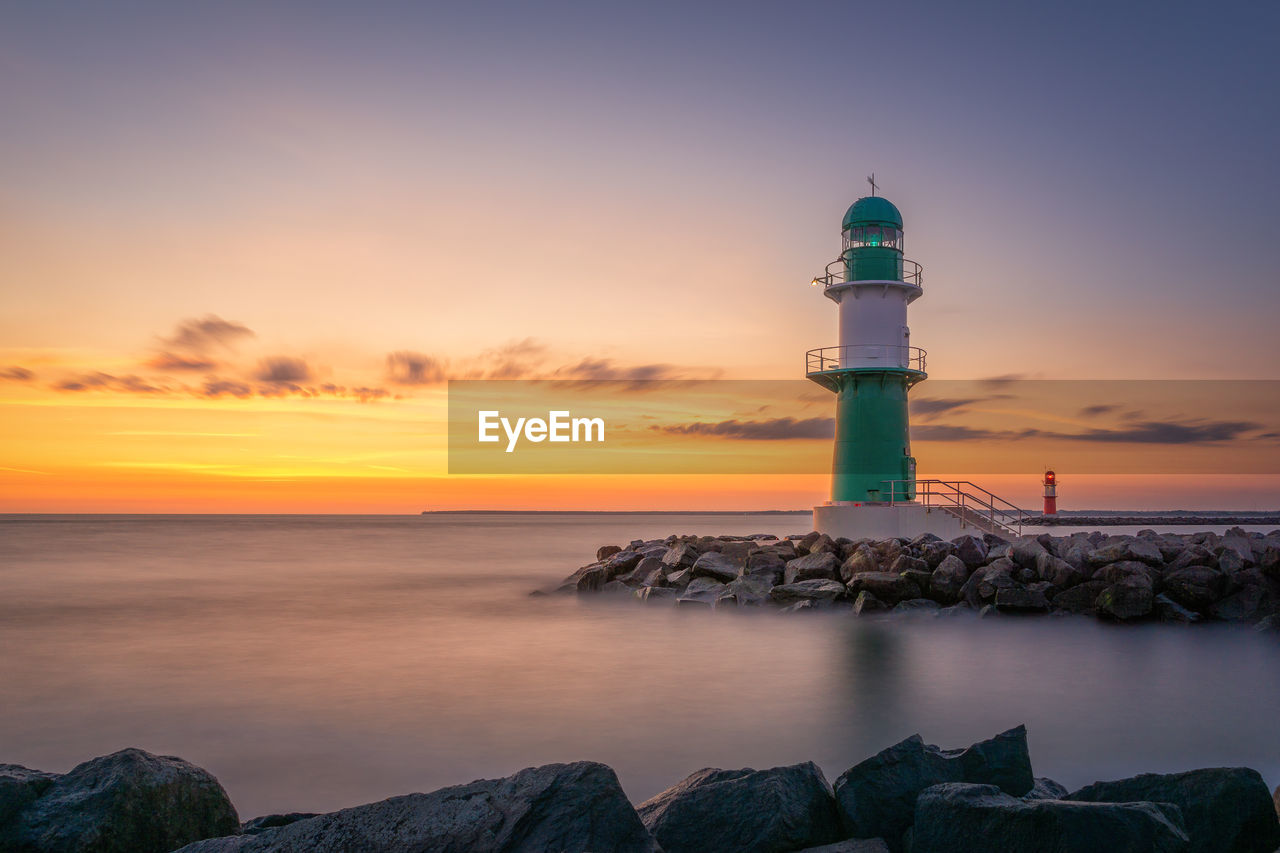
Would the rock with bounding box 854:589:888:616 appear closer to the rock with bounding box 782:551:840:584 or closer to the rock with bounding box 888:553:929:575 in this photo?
the rock with bounding box 888:553:929:575

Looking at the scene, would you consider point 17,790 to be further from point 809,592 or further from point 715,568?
point 715,568

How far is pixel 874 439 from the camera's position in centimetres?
1566

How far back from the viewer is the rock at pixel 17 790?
10.6 ft

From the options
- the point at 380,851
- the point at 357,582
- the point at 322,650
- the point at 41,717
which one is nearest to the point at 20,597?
the point at 357,582

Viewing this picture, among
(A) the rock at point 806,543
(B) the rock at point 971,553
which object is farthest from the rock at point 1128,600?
(A) the rock at point 806,543

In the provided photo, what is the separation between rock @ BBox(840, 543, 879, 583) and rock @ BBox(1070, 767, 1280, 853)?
343 inches

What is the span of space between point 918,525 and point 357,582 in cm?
1226

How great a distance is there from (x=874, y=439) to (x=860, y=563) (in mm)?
3878

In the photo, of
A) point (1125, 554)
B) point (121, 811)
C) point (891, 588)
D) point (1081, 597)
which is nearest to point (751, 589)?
point (891, 588)

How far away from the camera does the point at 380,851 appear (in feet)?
9.36

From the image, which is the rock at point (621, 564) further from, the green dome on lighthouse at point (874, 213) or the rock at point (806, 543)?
the green dome on lighthouse at point (874, 213)

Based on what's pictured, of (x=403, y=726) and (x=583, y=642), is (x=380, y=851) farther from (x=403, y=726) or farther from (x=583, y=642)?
(x=583, y=642)

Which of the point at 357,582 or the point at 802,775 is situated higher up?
the point at 802,775

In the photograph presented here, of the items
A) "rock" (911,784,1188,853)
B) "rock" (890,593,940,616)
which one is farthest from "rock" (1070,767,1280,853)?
"rock" (890,593,940,616)
